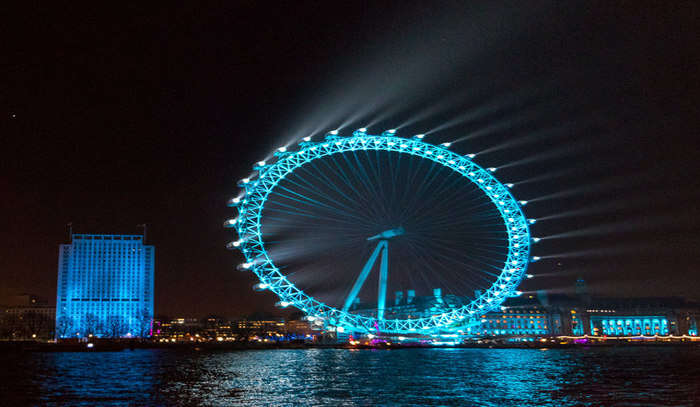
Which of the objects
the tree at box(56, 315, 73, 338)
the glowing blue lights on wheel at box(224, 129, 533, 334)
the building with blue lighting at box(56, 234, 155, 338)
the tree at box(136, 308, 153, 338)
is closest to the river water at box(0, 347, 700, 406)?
the glowing blue lights on wheel at box(224, 129, 533, 334)

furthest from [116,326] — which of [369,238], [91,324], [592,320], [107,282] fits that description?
[592,320]

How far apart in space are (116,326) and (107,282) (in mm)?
24023

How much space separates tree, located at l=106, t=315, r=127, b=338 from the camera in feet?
485

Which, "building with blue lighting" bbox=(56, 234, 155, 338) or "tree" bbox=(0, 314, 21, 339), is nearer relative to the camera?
"tree" bbox=(0, 314, 21, 339)

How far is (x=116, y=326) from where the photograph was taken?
148500 millimetres

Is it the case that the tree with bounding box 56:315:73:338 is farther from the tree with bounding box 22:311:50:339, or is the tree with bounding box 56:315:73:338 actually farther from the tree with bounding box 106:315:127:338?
the tree with bounding box 106:315:127:338

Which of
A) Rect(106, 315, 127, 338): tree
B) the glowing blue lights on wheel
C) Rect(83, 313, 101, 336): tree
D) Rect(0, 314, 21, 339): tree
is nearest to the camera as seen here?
the glowing blue lights on wheel

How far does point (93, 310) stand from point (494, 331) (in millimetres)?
107304

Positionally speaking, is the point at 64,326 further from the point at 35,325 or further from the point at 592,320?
the point at 592,320

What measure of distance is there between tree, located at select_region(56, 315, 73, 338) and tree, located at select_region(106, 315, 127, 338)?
29.4 feet

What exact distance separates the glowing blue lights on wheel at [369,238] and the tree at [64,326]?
100523mm

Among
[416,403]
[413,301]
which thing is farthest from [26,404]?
[413,301]

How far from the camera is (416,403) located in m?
26.2

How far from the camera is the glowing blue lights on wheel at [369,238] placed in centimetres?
5938
